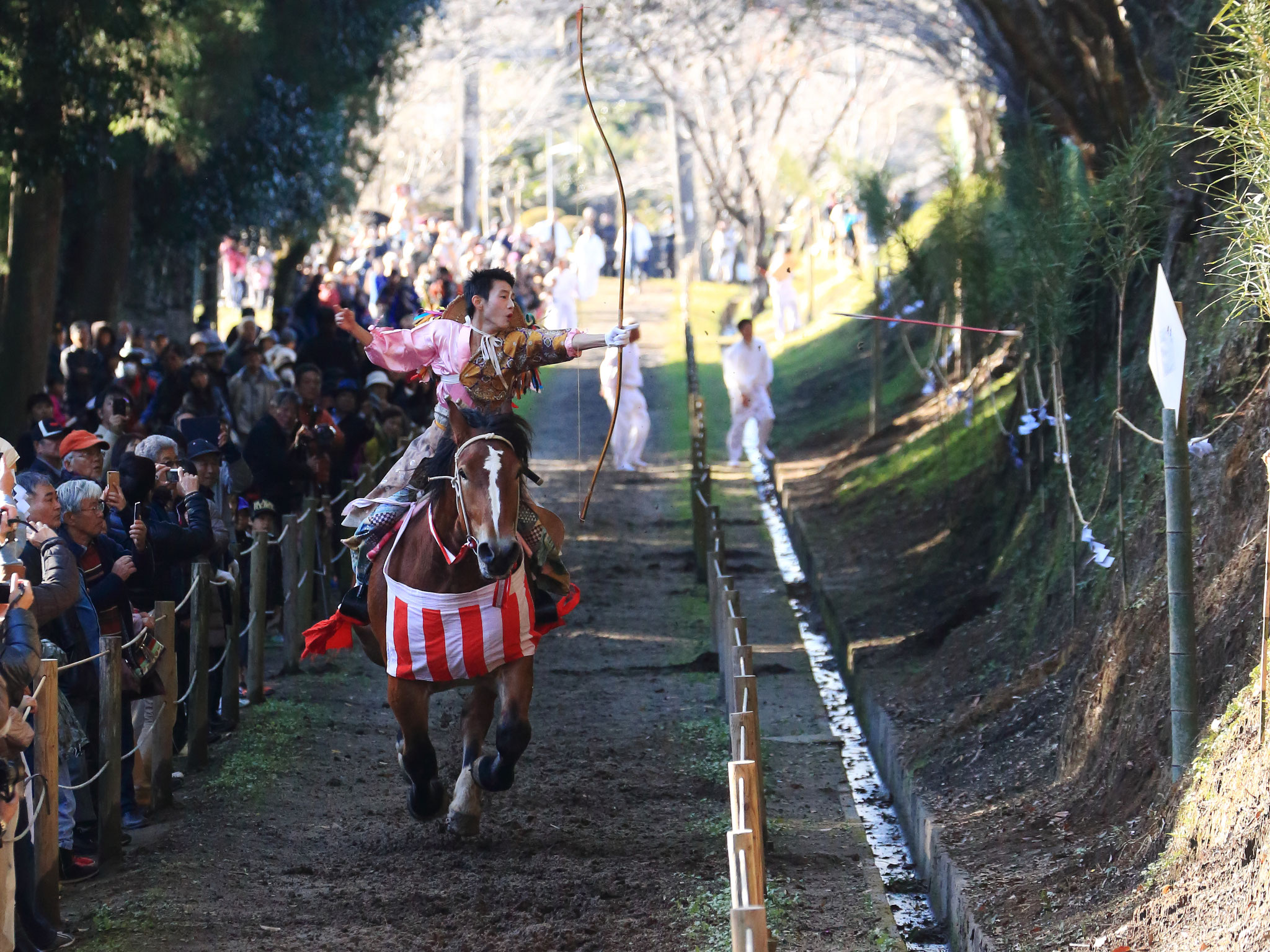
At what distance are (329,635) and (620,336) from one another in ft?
8.39

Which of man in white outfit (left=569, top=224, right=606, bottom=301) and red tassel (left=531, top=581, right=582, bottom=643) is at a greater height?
man in white outfit (left=569, top=224, right=606, bottom=301)

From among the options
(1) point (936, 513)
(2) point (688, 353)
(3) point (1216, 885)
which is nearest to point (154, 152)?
(2) point (688, 353)

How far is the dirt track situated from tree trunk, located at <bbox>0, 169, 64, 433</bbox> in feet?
16.4

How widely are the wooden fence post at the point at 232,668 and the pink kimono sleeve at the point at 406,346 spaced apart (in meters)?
1.91

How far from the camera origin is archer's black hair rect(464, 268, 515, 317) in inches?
305

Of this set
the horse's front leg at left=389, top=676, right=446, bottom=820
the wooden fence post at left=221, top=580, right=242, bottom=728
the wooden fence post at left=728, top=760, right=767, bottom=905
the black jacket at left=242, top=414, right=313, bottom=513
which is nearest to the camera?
the wooden fence post at left=728, top=760, right=767, bottom=905

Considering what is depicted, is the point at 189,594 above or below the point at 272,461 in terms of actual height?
below

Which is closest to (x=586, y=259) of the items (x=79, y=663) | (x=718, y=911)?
(x=79, y=663)

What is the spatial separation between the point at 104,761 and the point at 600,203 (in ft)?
148

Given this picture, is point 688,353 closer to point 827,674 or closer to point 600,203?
point 827,674

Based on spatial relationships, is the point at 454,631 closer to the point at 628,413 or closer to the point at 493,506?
the point at 493,506

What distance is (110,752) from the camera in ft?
22.5

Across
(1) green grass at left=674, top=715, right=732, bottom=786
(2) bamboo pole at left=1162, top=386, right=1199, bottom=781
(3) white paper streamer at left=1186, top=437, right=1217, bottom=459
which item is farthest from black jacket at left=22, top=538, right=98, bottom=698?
(3) white paper streamer at left=1186, top=437, right=1217, bottom=459

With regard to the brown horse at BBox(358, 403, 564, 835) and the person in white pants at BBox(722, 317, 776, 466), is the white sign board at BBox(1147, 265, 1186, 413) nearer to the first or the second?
the brown horse at BBox(358, 403, 564, 835)
